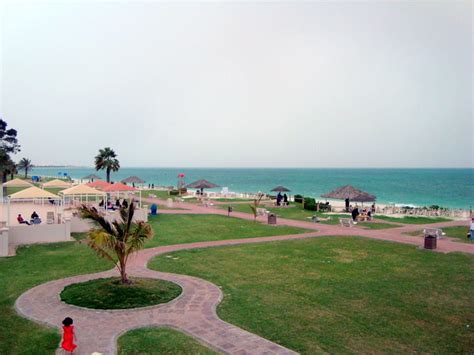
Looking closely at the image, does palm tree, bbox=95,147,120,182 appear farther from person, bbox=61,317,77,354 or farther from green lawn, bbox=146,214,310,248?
person, bbox=61,317,77,354

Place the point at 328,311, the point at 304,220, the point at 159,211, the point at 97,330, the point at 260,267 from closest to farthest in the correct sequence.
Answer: the point at 97,330
the point at 328,311
the point at 260,267
the point at 304,220
the point at 159,211

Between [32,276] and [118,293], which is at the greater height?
[118,293]

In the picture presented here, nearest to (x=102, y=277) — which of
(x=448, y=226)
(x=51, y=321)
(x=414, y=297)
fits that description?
(x=51, y=321)

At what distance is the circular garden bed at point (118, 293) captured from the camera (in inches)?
356

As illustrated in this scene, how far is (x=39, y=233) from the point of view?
1677 cm

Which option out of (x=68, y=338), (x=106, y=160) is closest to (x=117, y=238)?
(x=68, y=338)

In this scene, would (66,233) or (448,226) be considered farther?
(448,226)

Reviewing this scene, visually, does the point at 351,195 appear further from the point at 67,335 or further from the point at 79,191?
the point at 67,335

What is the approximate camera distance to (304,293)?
1013cm

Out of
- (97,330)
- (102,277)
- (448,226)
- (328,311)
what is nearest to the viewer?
(97,330)

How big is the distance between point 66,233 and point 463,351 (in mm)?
15924

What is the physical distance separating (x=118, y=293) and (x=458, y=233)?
62.3ft

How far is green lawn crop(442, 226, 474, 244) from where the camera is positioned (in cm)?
1886

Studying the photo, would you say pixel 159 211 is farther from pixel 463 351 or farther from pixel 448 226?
pixel 463 351
